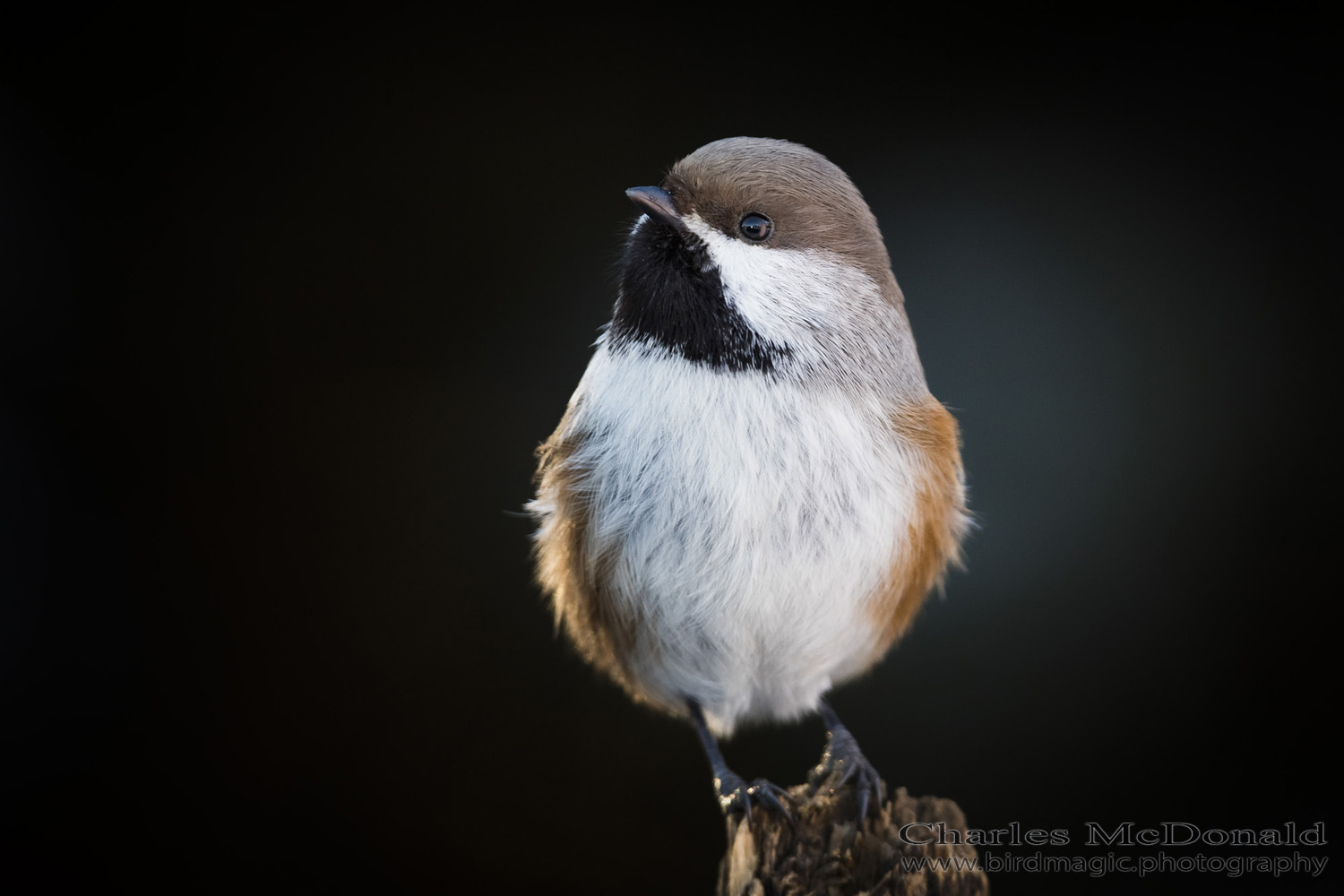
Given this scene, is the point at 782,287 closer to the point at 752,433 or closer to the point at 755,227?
the point at 755,227

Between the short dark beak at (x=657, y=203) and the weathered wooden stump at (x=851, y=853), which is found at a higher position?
the short dark beak at (x=657, y=203)

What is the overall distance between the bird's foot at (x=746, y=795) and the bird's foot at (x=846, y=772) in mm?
95

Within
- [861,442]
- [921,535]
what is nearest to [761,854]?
[921,535]

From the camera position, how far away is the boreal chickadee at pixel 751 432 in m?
1.26

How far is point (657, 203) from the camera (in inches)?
48.9

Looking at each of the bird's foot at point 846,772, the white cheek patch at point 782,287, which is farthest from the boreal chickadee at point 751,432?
the bird's foot at point 846,772

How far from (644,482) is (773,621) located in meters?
0.27

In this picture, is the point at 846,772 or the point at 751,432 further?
the point at 846,772

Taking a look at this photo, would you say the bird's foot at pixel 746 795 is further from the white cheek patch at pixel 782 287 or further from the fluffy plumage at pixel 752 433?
the white cheek patch at pixel 782 287

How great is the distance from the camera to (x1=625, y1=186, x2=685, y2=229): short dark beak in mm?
1238

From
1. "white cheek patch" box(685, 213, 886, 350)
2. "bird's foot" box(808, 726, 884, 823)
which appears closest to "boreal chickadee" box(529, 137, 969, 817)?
"white cheek patch" box(685, 213, 886, 350)

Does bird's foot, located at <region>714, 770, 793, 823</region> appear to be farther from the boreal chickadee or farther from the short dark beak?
the short dark beak

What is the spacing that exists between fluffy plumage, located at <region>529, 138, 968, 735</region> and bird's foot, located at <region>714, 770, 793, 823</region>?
0.63 feet

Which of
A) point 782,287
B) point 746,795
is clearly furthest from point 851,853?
point 782,287
